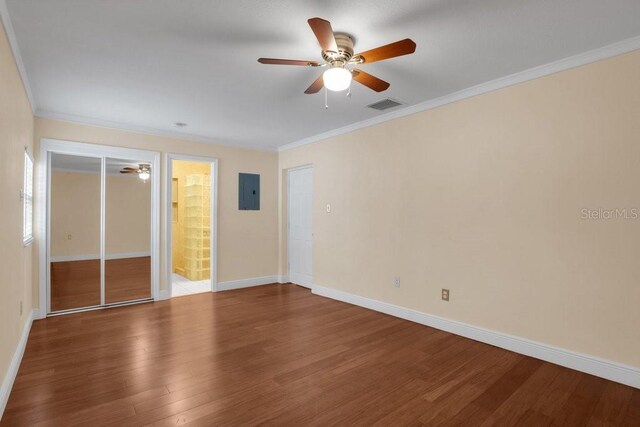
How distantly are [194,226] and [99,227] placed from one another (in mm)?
1807

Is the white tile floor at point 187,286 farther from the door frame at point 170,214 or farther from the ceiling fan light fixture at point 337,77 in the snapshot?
the ceiling fan light fixture at point 337,77

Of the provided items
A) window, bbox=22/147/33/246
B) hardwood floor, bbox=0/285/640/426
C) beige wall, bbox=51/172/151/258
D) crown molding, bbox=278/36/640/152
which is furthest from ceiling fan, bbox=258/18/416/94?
beige wall, bbox=51/172/151/258

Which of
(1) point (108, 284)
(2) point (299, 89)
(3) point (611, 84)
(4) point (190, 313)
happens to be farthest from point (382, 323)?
(1) point (108, 284)

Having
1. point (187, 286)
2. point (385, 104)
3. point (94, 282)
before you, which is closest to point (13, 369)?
point (94, 282)

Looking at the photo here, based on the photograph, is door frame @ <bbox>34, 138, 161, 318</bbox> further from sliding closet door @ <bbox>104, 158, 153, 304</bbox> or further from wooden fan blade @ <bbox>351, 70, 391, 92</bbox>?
wooden fan blade @ <bbox>351, 70, 391, 92</bbox>

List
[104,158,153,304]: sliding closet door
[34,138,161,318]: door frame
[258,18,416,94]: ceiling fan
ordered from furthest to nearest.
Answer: [104,158,153,304]: sliding closet door
[34,138,161,318]: door frame
[258,18,416,94]: ceiling fan

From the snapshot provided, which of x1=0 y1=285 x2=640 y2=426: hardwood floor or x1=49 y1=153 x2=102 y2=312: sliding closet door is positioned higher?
x1=49 y1=153 x2=102 y2=312: sliding closet door

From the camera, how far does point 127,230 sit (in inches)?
181

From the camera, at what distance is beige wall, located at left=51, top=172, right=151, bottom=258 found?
4137mm

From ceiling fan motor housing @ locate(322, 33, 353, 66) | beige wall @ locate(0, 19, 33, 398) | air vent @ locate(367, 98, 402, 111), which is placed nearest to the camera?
beige wall @ locate(0, 19, 33, 398)

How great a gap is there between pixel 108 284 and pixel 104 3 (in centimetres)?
373

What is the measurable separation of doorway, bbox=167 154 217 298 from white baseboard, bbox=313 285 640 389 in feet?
10.1

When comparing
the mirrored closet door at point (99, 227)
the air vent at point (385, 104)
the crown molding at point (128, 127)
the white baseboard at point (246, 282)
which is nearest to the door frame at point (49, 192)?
the mirrored closet door at point (99, 227)

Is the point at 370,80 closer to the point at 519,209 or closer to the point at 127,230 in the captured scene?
the point at 519,209
